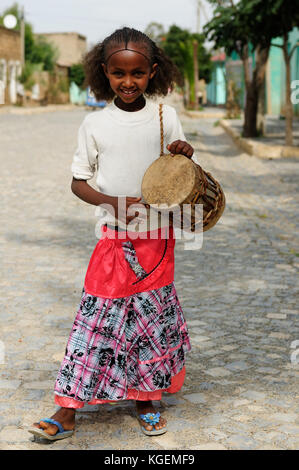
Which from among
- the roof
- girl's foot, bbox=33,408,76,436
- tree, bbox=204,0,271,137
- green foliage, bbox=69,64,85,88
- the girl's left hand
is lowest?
girl's foot, bbox=33,408,76,436

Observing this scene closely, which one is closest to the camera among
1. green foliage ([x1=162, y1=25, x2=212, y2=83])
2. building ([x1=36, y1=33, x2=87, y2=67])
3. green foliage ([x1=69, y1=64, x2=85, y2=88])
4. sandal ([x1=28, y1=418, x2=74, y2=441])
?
sandal ([x1=28, y1=418, x2=74, y2=441])

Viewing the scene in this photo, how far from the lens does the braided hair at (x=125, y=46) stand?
112 inches

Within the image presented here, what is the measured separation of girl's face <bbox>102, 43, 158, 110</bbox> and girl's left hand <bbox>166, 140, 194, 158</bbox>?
25cm

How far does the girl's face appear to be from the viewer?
280 centimetres

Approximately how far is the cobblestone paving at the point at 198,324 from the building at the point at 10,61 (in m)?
35.9

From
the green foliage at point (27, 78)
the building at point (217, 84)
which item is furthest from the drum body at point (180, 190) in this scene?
the building at point (217, 84)

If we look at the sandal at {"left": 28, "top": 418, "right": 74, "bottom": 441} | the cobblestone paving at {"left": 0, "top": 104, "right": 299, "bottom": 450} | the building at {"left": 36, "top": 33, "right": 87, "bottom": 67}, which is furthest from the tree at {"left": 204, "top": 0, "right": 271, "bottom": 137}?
the building at {"left": 36, "top": 33, "right": 87, "bottom": 67}

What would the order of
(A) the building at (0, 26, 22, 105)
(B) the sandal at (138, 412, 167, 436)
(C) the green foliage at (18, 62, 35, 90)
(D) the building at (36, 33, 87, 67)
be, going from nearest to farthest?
1. (B) the sandal at (138, 412, 167, 436)
2. (C) the green foliage at (18, 62, 35, 90)
3. (A) the building at (0, 26, 22, 105)
4. (D) the building at (36, 33, 87, 67)

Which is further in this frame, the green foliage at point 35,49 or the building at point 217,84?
the building at point 217,84

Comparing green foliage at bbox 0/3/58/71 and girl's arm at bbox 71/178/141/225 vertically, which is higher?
green foliage at bbox 0/3/58/71

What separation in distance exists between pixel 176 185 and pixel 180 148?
0.52ft

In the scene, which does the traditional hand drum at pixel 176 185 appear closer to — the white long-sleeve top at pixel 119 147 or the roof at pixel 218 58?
the white long-sleeve top at pixel 119 147

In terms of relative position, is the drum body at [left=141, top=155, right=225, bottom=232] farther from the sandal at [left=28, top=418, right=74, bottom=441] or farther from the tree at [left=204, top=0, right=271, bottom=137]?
the tree at [left=204, top=0, right=271, bottom=137]

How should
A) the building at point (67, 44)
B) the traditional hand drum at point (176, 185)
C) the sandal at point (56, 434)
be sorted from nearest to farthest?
1. the traditional hand drum at point (176, 185)
2. the sandal at point (56, 434)
3. the building at point (67, 44)
